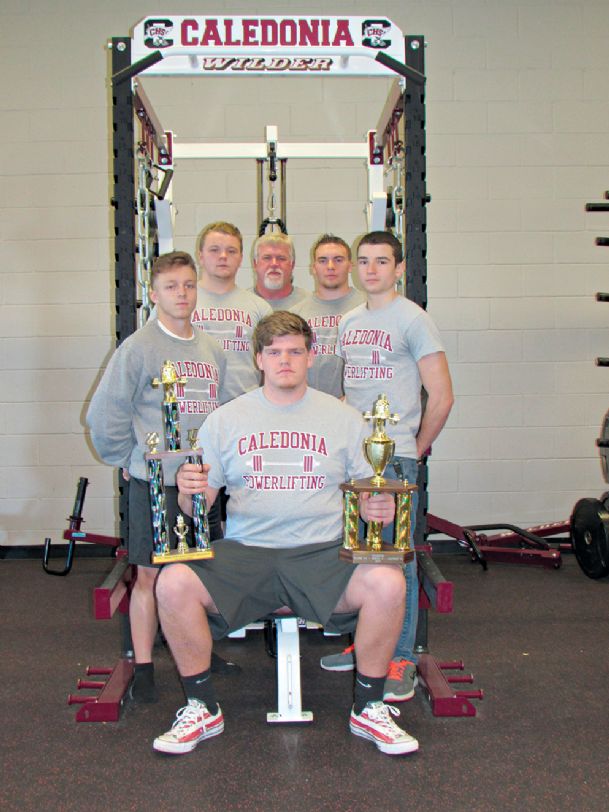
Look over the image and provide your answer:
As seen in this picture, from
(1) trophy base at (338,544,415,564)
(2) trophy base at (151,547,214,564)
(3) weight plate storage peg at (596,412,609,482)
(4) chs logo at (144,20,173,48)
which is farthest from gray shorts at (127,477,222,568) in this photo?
(3) weight plate storage peg at (596,412,609,482)

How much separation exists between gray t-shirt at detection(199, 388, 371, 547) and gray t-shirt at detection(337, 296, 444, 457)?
28 centimetres

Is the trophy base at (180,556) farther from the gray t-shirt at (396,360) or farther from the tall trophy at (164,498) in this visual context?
the gray t-shirt at (396,360)

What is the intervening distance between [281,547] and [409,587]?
586 mm

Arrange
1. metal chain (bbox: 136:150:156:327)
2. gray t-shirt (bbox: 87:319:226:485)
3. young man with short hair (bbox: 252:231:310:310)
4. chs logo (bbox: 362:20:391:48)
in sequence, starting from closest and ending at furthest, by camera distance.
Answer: gray t-shirt (bbox: 87:319:226:485) < chs logo (bbox: 362:20:391:48) < metal chain (bbox: 136:150:156:327) < young man with short hair (bbox: 252:231:310:310)

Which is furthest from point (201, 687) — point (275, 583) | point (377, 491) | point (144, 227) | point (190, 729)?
point (144, 227)

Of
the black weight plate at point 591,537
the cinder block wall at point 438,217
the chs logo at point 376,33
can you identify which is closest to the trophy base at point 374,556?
the chs logo at point 376,33

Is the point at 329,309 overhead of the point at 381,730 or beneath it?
overhead

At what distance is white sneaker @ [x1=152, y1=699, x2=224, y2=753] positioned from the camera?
2328 mm

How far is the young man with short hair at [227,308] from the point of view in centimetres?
319

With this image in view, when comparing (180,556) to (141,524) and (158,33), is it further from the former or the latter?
(158,33)

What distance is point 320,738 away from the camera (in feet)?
8.07

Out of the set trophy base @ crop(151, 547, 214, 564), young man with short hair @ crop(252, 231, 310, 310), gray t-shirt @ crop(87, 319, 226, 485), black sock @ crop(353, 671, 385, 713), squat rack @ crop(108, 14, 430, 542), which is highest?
squat rack @ crop(108, 14, 430, 542)

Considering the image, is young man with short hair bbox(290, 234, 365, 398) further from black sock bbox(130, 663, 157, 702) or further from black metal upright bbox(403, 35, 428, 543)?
black sock bbox(130, 663, 157, 702)

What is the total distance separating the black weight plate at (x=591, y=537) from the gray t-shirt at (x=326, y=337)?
69.8 inches
